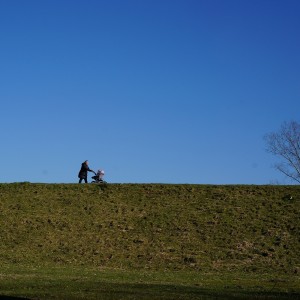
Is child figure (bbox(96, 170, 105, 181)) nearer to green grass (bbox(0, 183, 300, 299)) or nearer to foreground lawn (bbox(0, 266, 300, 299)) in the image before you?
green grass (bbox(0, 183, 300, 299))

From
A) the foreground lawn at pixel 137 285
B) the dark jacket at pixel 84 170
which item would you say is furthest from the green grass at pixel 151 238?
the dark jacket at pixel 84 170

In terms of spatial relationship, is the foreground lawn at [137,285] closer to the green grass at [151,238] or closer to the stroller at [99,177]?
the green grass at [151,238]

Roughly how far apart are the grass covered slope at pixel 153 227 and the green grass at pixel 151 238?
0.06m

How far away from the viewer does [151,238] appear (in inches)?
1623

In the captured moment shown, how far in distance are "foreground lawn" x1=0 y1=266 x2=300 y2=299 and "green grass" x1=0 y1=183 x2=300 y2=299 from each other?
0.17 feet

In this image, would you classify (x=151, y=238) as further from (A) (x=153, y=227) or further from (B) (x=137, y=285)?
(B) (x=137, y=285)

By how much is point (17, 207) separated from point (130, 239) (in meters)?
10.0

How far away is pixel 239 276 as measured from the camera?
32344 mm

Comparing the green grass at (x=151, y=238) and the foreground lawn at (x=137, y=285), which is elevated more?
the green grass at (x=151, y=238)

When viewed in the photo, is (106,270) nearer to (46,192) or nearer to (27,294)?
(27,294)

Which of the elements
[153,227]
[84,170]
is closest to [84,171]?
[84,170]

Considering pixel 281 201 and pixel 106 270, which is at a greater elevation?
pixel 281 201

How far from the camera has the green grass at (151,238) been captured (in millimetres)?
28891

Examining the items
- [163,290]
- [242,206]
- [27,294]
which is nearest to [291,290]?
[163,290]
